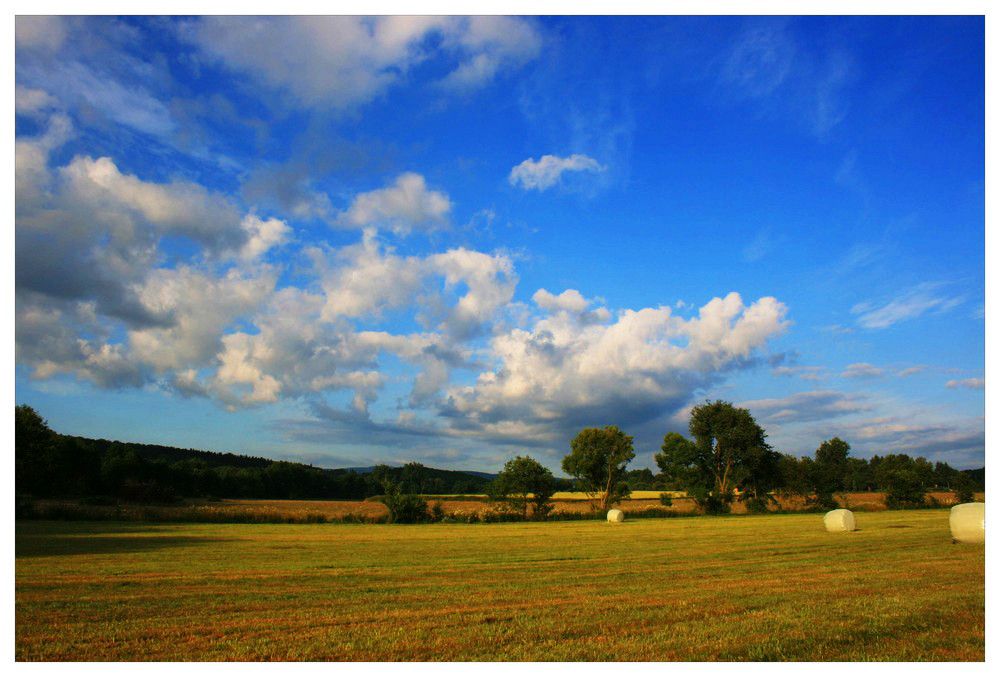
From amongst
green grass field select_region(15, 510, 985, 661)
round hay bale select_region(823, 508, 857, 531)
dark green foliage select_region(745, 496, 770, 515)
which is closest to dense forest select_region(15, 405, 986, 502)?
dark green foliage select_region(745, 496, 770, 515)

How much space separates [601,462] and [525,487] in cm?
1326

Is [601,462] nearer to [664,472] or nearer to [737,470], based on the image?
[664,472]

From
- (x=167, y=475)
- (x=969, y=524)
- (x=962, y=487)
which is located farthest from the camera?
(x=167, y=475)

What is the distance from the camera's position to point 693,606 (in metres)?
11.1

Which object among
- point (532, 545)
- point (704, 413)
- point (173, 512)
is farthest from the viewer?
point (704, 413)

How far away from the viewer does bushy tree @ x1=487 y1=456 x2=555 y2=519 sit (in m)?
56.0

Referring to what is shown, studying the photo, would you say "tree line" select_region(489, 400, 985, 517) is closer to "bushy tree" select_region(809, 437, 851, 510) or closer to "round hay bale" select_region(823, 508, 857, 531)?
"bushy tree" select_region(809, 437, 851, 510)

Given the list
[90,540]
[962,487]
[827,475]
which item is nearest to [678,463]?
[827,475]

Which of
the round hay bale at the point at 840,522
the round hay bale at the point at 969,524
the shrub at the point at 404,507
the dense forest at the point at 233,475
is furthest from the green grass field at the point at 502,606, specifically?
the dense forest at the point at 233,475

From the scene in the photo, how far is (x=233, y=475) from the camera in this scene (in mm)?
95000

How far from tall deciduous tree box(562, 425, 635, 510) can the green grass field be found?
44492mm

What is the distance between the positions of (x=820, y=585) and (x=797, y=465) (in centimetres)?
6775

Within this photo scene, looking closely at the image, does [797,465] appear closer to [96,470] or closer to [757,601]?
[757,601]
